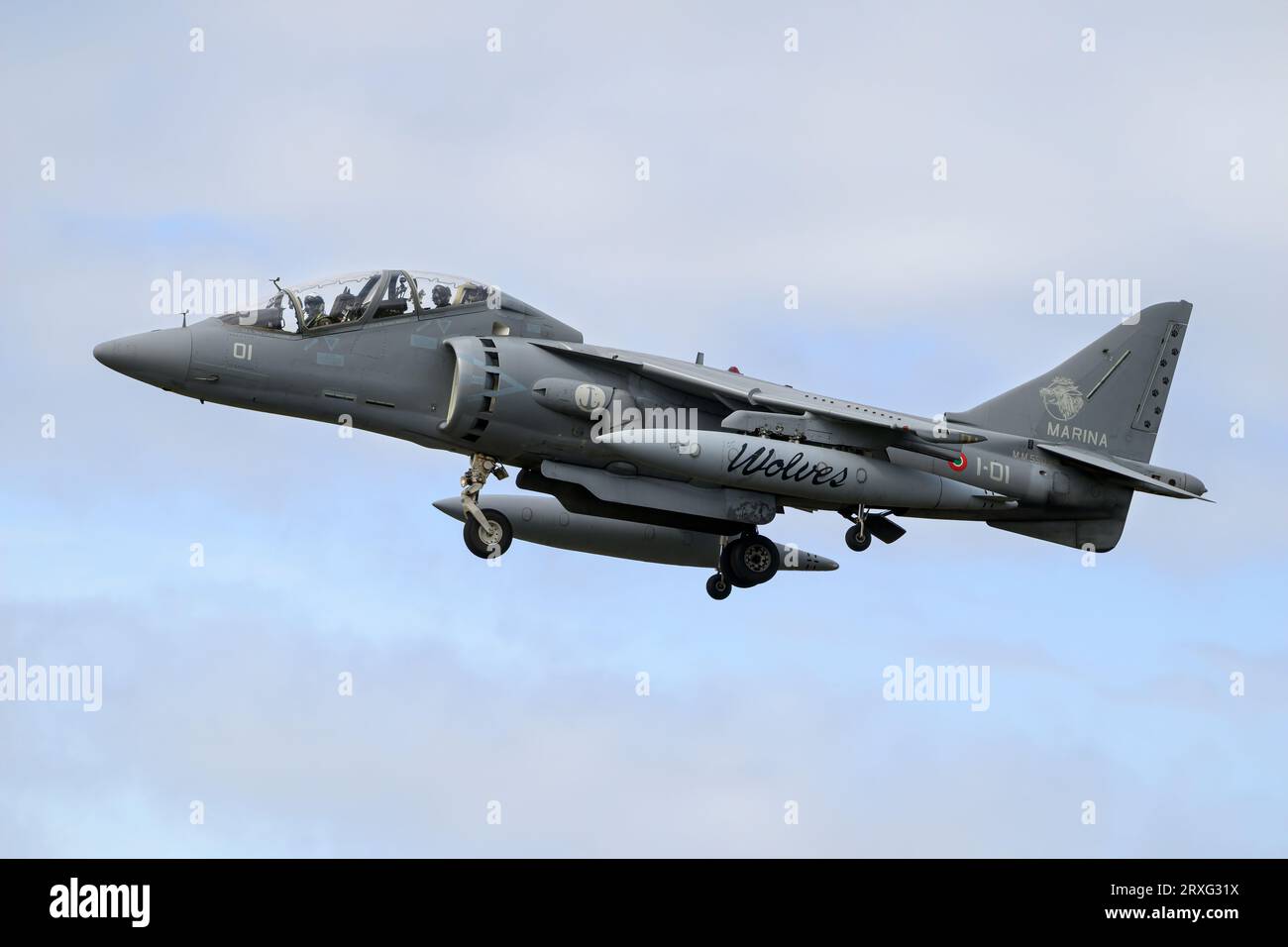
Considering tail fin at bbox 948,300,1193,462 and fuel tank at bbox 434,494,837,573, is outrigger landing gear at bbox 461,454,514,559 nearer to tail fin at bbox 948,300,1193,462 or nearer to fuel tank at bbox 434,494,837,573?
fuel tank at bbox 434,494,837,573

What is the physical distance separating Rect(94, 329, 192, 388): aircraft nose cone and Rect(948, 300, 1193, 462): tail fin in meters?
9.95

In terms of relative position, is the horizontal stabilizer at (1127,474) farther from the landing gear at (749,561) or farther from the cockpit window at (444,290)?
the cockpit window at (444,290)

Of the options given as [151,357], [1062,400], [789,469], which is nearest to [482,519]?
[789,469]

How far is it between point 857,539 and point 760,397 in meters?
2.21

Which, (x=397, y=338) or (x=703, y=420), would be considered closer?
(x=397, y=338)

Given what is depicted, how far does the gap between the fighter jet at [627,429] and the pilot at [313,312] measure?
0.02 metres

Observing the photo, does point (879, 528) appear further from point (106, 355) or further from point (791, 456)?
point (106, 355)

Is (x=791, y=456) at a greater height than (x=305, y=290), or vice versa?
(x=305, y=290)

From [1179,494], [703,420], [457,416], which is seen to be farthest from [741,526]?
[1179,494]

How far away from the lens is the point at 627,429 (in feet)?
78.1

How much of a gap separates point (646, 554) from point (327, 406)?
18.1 ft

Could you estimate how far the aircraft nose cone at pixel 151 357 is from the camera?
22141 mm

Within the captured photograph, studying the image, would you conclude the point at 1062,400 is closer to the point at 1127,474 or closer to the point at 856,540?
the point at 1127,474

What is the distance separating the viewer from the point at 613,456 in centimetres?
2394
